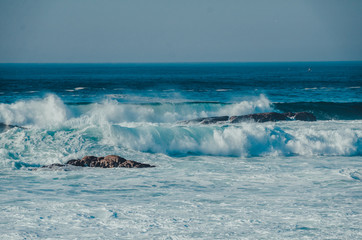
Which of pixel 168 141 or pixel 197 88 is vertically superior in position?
pixel 197 88

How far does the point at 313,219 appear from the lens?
7.02 meters

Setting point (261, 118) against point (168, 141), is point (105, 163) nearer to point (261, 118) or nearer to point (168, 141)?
point (168, 141)

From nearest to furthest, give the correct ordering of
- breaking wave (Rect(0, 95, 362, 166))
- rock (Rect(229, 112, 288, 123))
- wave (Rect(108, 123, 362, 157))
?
breaking wave (Rect(0, 95, 362, 166))
wave (Rect(108, 123, 362, 157))
rock (Rect(229, 112, 288, 123))

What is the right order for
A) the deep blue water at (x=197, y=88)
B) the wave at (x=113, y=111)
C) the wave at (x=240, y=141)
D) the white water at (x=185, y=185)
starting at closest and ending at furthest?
the white water at (x=185, y=185), the wave at (x=240, y=141), the wave at (x=113, y=111), the deep blue water at (x=197, y=88)

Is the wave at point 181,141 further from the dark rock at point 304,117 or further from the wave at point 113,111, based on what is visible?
the wave at point 113,111

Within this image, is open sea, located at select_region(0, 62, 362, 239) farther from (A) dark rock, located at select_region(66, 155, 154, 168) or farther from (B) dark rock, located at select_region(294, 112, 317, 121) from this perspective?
(B) dark rock, located at select_region(294, 112, 317, 121)

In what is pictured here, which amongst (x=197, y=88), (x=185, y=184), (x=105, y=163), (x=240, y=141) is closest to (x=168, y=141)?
(x=240, y=141)

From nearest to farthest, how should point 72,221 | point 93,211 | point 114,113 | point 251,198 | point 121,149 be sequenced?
point 72,221 → point 93,211 → point 251,198 → point 121,149 → point 114,113

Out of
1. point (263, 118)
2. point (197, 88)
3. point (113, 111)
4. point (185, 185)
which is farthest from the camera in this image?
point (197, 88)

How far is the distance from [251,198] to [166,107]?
72.2 ft

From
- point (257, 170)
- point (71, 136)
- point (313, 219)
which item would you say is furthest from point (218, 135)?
point (313, 219)

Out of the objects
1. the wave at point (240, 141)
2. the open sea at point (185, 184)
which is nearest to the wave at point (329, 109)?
the open sea at point (185, 184)

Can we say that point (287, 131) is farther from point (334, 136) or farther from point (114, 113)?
point (114, 113)

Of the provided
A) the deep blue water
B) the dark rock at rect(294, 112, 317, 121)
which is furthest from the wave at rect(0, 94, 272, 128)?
the deep blue water
